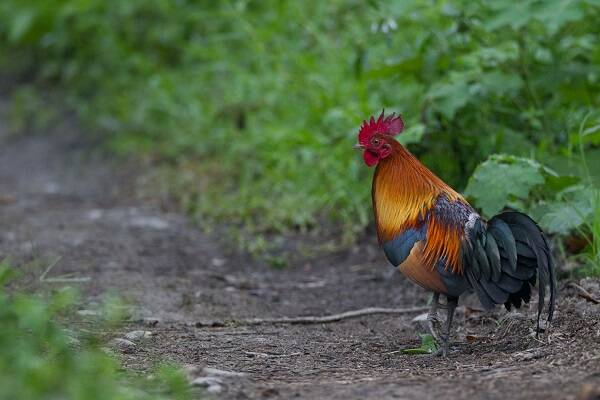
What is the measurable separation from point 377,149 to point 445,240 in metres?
0.57

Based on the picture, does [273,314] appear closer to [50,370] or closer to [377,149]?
[377,149]

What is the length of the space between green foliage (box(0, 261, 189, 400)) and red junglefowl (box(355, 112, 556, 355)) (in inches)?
53.9

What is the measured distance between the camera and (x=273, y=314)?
5.38 m

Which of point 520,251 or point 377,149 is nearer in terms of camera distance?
point 520,251

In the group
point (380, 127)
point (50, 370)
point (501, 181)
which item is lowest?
point (50, 370)

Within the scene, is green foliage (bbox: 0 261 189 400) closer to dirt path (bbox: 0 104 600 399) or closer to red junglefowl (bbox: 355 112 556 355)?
dirt path (bbox: 0 104 600 399)

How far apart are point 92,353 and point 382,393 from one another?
103 centimetres

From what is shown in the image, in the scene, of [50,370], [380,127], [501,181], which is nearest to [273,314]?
[380,127]

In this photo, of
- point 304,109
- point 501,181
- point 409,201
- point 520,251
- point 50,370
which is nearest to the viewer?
point 50,370

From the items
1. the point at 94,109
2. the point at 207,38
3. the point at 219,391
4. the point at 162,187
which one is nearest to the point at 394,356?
the point at 219,391

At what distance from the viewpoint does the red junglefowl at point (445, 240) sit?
414 cm

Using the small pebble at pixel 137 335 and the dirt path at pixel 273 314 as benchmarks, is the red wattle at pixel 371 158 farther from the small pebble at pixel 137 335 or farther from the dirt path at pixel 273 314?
the small pebble at pixel 137 335

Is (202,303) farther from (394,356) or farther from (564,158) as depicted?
(564,158)

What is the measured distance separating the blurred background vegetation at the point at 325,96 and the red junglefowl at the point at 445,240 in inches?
21.0
